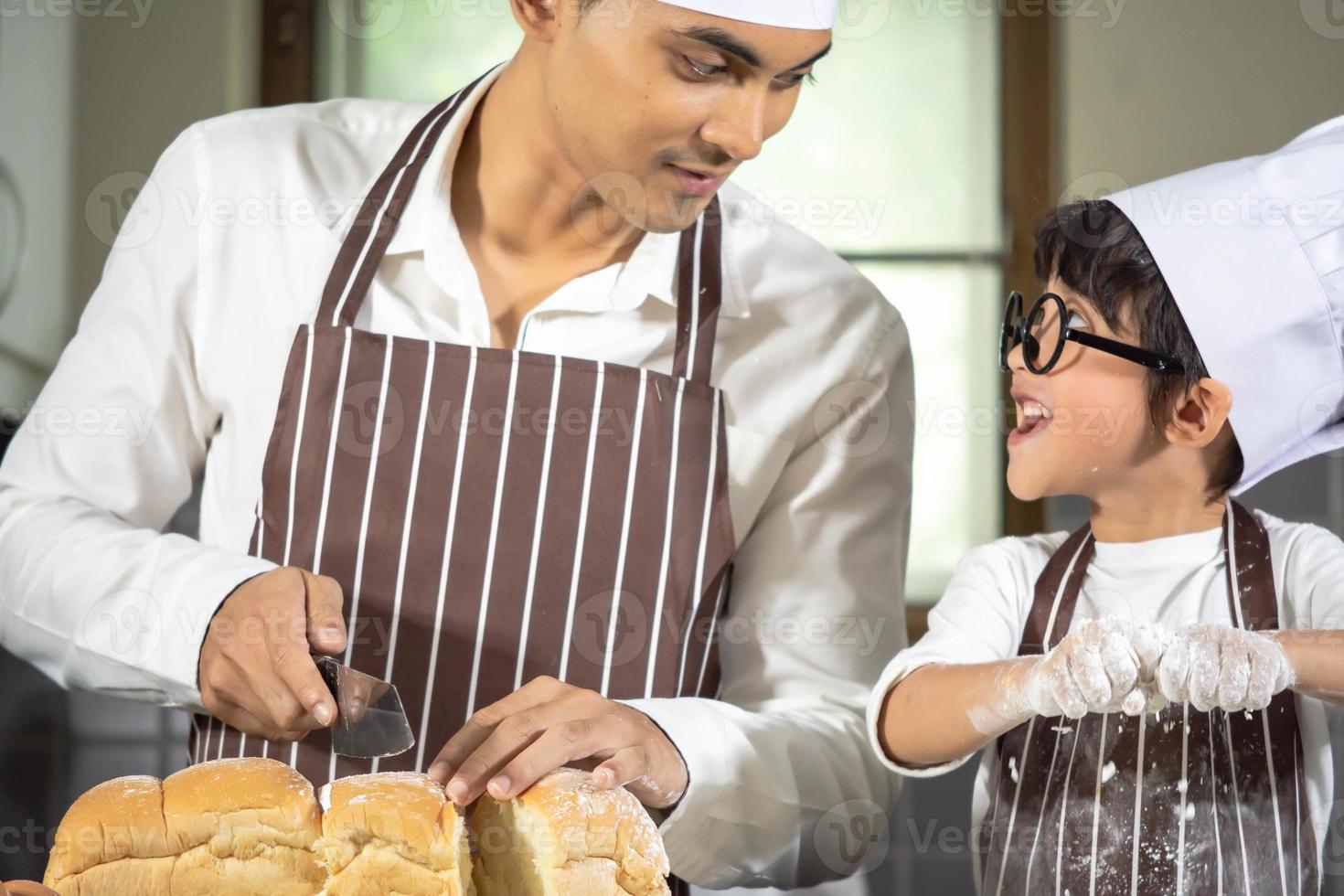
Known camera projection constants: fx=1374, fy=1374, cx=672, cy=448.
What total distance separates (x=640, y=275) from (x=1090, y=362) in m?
0.46

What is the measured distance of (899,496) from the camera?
1348 mm

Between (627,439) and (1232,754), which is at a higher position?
(627,439)

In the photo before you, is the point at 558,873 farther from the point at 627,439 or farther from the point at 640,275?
the point at 640,275

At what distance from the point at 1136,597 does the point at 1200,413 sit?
0.47ft

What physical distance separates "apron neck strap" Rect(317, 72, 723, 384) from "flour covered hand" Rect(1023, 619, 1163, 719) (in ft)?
1.58

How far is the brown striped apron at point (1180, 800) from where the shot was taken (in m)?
0.95

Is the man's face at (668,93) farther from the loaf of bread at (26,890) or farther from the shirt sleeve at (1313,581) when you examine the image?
the loaf of bread at (26,890)

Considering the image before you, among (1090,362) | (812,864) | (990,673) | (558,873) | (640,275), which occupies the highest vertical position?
(640,275)

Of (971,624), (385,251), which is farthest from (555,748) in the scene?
(385,251)

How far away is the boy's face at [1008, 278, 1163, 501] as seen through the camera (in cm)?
101

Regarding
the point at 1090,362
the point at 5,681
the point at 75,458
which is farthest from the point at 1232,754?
the point at 5,681

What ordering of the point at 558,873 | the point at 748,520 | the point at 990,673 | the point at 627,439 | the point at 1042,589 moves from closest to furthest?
the point at 558,873
the point at 990,673
the point at 1042,589
the point at 627,439
the point at 748,520

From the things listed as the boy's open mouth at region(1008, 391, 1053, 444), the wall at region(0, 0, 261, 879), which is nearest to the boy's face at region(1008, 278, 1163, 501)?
the boy's open mouth at region(1008, 391, 1053, 444)

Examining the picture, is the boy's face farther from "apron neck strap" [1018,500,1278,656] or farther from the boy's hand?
the boy's hand
